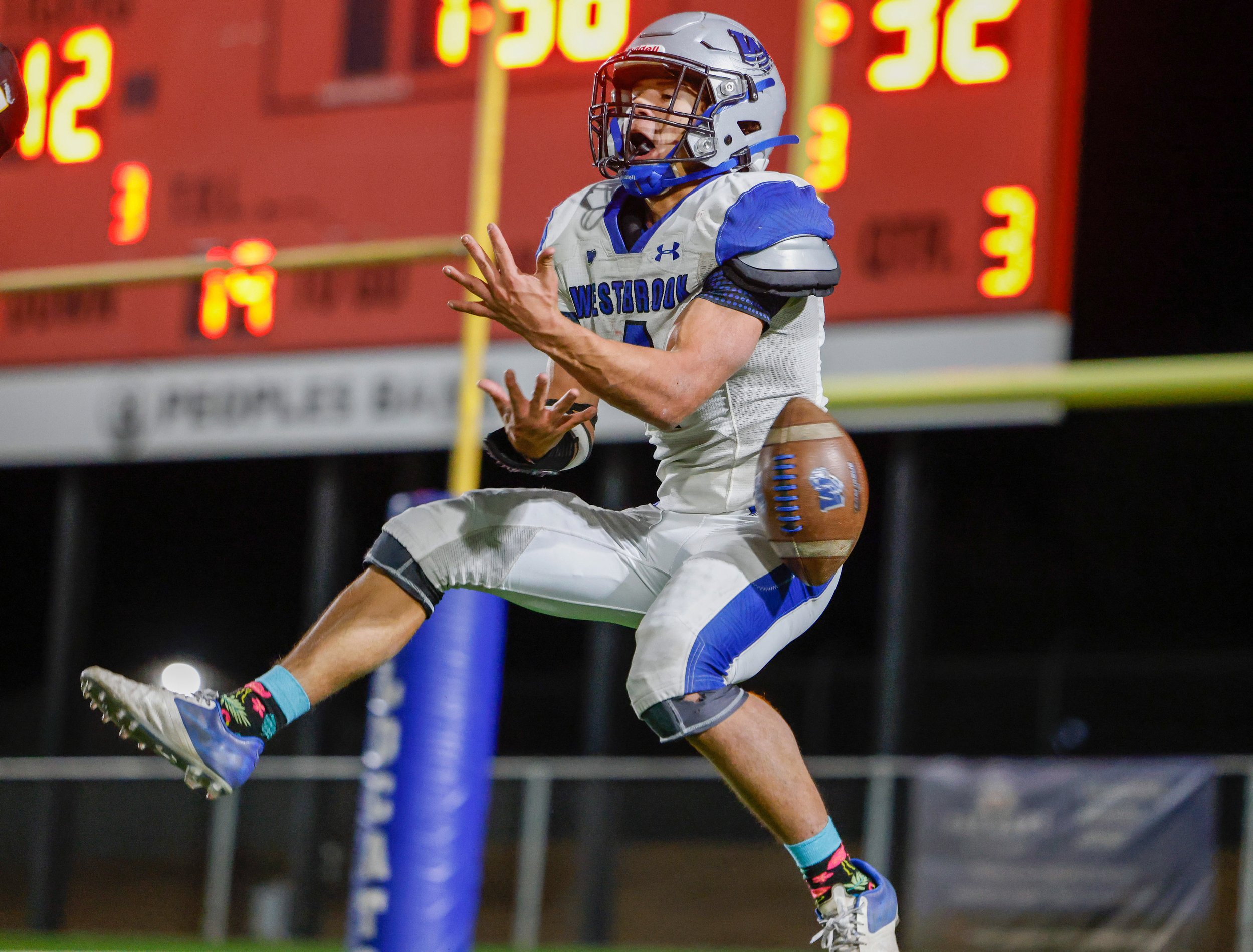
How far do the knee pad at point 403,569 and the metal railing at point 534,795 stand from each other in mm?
3380

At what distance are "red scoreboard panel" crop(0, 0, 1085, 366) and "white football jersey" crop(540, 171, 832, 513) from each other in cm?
253

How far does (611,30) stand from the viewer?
5363 mm

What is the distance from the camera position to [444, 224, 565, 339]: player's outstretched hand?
231 centimetres

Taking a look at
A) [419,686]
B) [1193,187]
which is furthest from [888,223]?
[1193,187]

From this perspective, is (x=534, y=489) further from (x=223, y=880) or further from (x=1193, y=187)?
(x=1193, y=187)

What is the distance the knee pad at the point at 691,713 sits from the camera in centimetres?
243

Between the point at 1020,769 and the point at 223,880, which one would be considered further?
the point at 223,880

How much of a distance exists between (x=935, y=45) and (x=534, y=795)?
118 inches

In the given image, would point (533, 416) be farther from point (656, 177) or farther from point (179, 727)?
point (179, 727)

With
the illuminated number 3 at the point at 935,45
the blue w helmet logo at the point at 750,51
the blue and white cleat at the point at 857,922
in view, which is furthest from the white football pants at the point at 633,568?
the illuminated number 3 at the point at 935,45

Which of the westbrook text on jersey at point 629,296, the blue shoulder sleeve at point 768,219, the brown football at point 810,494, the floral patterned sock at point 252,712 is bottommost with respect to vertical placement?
the floral patterned sock at point 252,712

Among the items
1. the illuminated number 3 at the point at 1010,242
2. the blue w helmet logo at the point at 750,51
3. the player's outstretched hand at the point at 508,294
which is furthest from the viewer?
the illuminated number 3 at the point at 1010,242

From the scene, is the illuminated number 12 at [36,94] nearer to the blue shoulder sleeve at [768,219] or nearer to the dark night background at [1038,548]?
the blue shoulder sleeve at [768,219]

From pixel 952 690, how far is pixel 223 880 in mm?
8751
